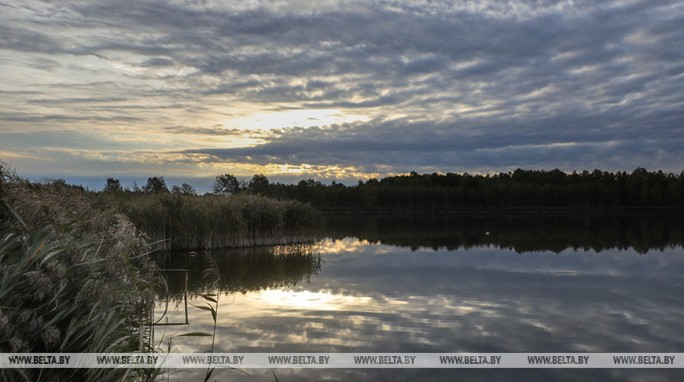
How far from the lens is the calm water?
9.09 m

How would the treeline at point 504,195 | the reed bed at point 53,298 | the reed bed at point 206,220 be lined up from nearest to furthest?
1. the reed bed at point 53,298
2. the reed bed at point 206,220
3. the treeline at point 504,195

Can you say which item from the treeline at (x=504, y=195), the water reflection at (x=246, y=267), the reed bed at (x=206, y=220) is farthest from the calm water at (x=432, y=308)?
the treeline at (x=504, y=195)

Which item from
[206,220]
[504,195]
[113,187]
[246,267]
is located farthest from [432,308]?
[504,195]

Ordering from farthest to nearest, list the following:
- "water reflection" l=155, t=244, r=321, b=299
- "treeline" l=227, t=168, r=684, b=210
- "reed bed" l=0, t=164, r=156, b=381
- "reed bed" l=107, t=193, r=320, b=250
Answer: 1. "treeline" l=227, t=168, r=684, b=210
2. "reed bed" l=107, t=193, r=320, b=250
3. "water reflection" l=155, t=244, r=321, b=299
4. "reed bed" l=0, t=164, r=156, b=381

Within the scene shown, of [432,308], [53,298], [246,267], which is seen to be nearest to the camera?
[53,298]

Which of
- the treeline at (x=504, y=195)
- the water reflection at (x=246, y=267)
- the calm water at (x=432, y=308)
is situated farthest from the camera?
the treeline at (x=504, y=195)

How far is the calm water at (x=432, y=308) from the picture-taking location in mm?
9086

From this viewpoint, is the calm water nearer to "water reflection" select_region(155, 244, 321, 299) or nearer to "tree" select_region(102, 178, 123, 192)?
"water reflection" select_region(155, 244, 321, 299)

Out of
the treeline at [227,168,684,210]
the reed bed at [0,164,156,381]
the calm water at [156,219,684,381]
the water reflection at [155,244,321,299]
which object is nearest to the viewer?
the reed bed at [0,164,156,381]

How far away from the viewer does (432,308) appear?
12.6m

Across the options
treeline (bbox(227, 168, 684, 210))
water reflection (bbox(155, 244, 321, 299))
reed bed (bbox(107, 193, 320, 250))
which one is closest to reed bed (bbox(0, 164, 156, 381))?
water reflection (bbox(155, 244, 321, 299))

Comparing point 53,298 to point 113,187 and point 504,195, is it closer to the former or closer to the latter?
point 113,187

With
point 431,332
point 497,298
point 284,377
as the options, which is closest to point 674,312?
point 497,298

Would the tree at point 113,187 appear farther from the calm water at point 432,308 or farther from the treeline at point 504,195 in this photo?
the treeline at point 504,195
